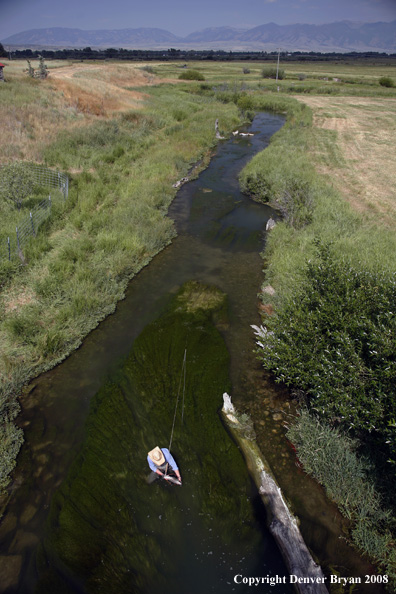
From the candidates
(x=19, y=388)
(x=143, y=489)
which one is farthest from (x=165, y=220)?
(x=143, y=489)

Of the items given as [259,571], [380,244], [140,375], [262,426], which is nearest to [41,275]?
[140,375]

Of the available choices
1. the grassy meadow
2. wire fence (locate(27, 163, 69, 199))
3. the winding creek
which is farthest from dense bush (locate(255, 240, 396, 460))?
wire fence (locate(27, 163, 69, 199))

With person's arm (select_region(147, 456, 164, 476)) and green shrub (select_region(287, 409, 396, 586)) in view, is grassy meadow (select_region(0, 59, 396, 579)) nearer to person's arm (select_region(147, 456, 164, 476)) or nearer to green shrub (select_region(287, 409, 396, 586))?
green shrub (select_region(287, 409, 396, 586))

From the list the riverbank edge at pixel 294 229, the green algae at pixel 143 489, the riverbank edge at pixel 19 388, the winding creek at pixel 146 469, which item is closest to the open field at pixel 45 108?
the riverbank edge at pixel 19 388

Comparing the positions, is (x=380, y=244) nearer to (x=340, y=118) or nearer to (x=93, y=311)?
(x=93, y=311)

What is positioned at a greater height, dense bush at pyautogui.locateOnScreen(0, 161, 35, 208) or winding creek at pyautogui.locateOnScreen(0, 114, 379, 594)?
dense bush at pyautogui.locateOnScreen(0, 161, 35, 208)
